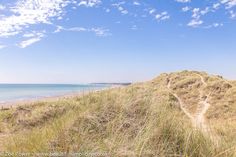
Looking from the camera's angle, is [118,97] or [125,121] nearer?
[125,121]

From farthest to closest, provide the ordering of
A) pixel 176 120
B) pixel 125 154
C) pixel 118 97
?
pixel 118 97, pixel 176 120, pixel 125 154

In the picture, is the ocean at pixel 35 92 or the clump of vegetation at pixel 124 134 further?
the ocean at pixel 35 92

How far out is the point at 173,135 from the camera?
17.7ft

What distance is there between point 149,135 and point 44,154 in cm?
149

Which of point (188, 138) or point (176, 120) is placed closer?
point (188, 138)

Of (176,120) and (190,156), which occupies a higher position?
(176,120)

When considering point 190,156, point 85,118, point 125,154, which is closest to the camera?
point 125,154

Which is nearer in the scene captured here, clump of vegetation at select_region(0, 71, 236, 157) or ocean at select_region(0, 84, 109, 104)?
clump of vegetation at select_region(0, 71, 236, 157)

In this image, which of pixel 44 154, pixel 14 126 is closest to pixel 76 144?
pixel 44 154

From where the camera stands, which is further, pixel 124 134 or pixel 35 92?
pixel 35 92

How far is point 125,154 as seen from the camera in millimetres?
4461

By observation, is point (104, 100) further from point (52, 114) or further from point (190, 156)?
point (52, 114)

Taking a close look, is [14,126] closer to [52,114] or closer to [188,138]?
[52,114]

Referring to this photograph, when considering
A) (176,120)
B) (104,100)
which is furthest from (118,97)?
(176,120)
